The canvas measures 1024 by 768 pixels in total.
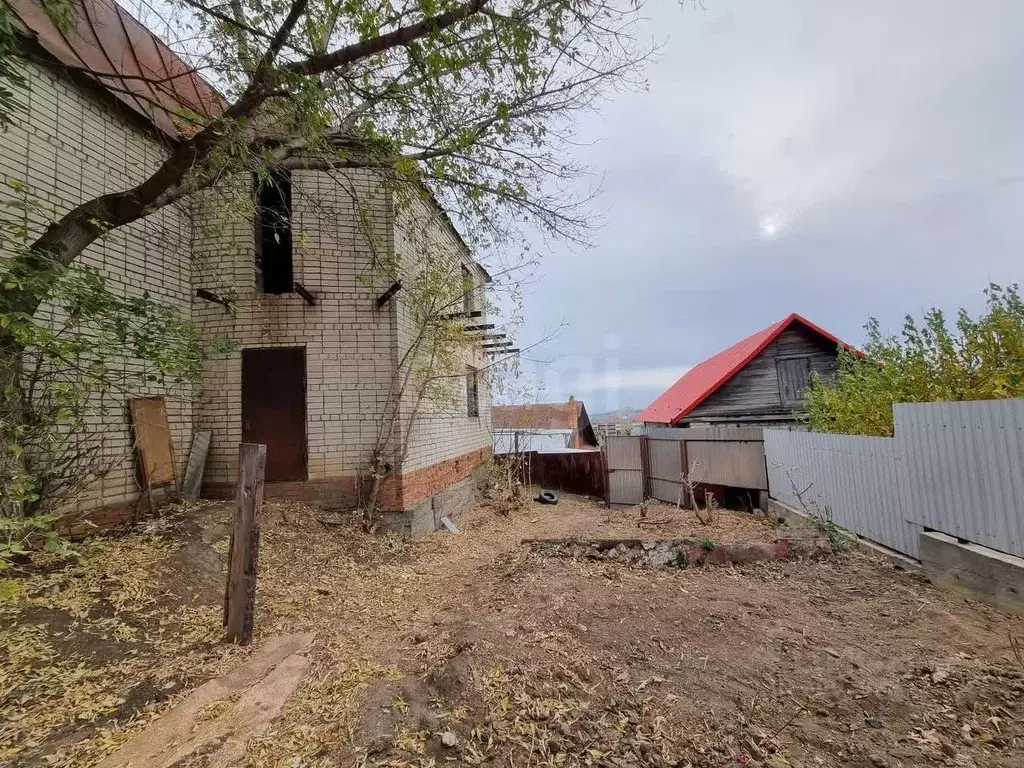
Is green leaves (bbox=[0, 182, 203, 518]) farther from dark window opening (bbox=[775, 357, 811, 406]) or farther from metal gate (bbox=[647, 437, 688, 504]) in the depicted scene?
dark window opening (bbox=[775, 357, 811, 406])

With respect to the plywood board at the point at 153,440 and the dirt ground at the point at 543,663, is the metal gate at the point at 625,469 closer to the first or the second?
the dirt ground at the point at 543,663

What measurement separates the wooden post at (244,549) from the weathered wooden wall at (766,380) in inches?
482

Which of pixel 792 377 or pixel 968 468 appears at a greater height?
pixel 792 377

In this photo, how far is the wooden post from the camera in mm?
3436

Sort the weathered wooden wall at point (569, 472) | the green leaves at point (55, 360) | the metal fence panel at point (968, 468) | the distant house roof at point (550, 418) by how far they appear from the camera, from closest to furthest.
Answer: the green leaves at point (55, 360), the metal fence panel at point (968, 468), the weathered wooden wall at point (569, 472), the distant house roof at point (550, 418)

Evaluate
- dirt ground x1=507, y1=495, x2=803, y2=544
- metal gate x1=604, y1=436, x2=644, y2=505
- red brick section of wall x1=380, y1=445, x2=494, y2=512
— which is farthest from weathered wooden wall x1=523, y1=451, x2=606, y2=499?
red brick section of wall x1=380, y1=445, x2=494, y2=512

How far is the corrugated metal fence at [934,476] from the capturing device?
3666mm

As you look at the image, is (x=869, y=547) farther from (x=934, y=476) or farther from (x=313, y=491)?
(x=313, y=491)

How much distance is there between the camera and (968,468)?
4012 millimetres

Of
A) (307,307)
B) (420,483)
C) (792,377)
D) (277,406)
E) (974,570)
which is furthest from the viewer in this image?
(792,377)

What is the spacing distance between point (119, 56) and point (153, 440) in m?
4.83

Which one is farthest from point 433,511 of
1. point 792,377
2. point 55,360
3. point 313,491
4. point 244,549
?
point 792,377

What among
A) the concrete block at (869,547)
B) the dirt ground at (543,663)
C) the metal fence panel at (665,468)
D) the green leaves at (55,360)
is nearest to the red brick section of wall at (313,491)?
the dirt ground at (543,663)

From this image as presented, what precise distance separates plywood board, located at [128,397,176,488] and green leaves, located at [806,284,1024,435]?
954 centimetres
